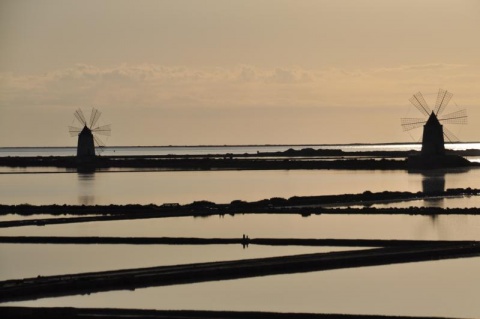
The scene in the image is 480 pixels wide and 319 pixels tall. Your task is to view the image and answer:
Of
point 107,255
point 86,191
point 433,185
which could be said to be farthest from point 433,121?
point 107,255

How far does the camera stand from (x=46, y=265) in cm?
2462

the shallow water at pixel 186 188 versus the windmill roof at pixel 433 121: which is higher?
the windmill roof at pixel 433 121

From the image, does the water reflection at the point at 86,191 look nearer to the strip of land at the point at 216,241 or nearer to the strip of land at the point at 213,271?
the strip of land at the point at 216,241

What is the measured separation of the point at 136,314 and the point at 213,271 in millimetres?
4359

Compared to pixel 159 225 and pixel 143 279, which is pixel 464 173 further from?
pixel 143 279

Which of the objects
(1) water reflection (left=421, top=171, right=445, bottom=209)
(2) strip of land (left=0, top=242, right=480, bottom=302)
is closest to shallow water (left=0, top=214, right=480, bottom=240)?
(2) strip of land (left=0, top=242, right=480, bottom=302)

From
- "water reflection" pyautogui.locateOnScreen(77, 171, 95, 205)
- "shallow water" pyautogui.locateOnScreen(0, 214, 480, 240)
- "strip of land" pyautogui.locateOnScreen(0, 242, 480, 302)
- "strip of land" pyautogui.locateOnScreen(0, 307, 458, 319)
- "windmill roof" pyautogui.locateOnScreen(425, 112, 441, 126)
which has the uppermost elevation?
"windmill roof" pyautogui.locateOnScreen(425, 112, 441, 126)

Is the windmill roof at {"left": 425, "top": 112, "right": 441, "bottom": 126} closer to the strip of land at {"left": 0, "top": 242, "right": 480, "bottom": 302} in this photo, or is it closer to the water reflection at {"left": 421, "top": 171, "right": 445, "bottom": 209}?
the water reflection at {"left": 421, "top": 171, "right": 445, "bottom": 209}

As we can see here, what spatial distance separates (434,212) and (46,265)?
54.7 feet

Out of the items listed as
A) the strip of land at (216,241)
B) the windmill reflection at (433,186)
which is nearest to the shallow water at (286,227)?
the strip of land at (216,241)

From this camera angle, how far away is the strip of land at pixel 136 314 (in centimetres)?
1772

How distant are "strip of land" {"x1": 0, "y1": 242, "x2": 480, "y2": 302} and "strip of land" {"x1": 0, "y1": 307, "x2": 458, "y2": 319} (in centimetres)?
174

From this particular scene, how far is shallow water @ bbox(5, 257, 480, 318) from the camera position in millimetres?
19234

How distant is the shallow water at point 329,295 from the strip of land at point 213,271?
0.38 meters
